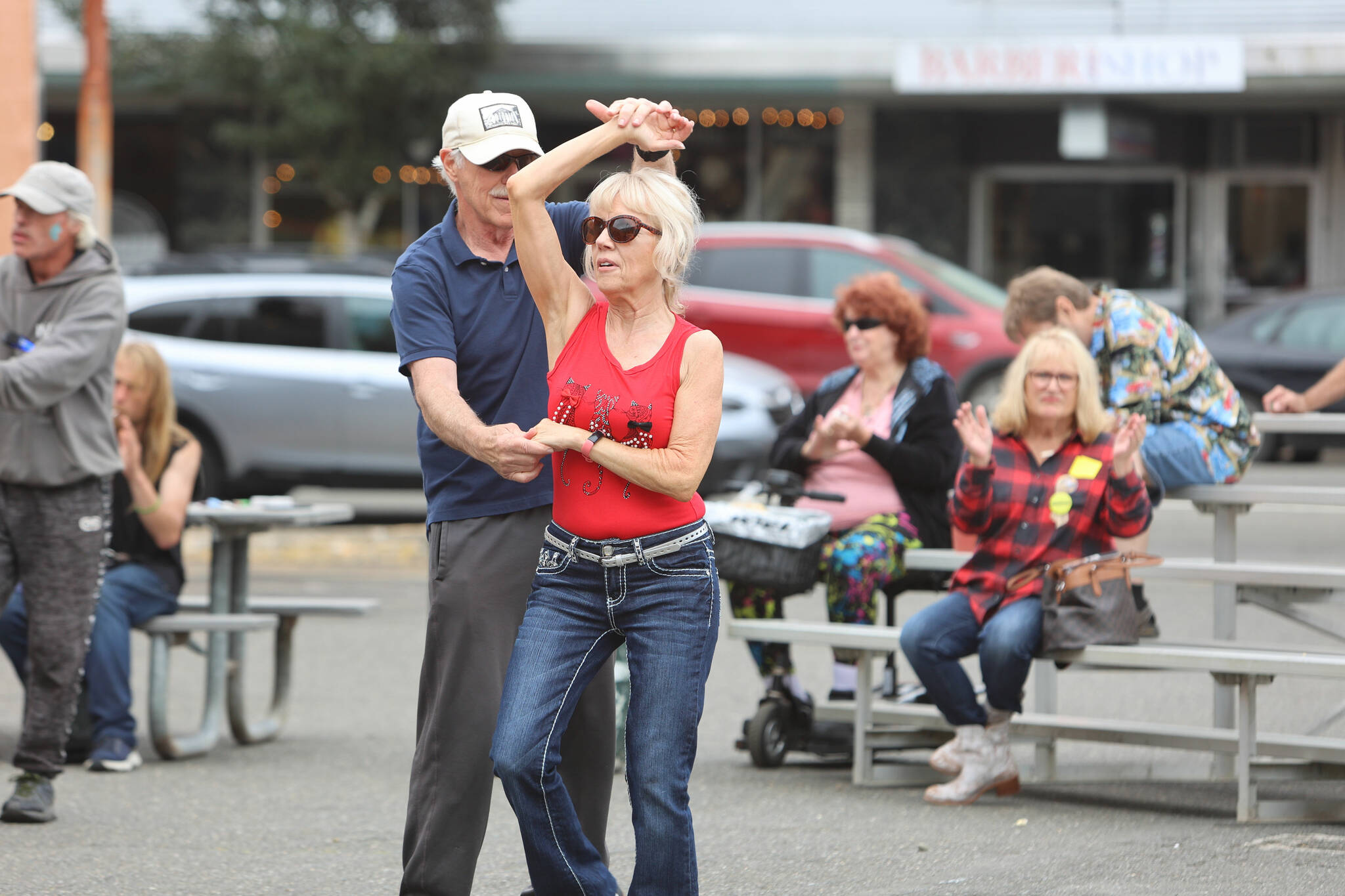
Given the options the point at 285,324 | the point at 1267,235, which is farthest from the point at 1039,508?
the point at 1267,235

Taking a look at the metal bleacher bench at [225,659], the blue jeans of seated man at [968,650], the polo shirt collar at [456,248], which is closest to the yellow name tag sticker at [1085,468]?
the blue jeans of seated man at [968,650]

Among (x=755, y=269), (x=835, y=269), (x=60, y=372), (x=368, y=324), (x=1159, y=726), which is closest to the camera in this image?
(x=60, y=372)

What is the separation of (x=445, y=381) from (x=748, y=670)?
4764mm

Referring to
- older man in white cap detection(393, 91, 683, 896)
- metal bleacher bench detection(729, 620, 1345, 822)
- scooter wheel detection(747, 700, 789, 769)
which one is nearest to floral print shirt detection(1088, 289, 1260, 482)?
metal bleacher bench detection(729, 620, 1345, 822)

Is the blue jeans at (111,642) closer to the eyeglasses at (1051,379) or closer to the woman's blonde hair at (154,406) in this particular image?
the woman's blonde hair at (154,406)

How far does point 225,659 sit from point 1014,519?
121 inches

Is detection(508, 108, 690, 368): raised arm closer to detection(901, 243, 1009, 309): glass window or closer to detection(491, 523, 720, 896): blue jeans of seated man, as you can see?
detection(491, 523, 720, 896): blue jeans of seated man

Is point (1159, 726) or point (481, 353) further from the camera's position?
point (1159, 726)

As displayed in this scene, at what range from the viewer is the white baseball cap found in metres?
4.02

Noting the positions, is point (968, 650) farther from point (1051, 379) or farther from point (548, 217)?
point (548, 217)

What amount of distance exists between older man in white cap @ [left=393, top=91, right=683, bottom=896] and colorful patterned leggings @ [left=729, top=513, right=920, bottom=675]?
2.36 meters

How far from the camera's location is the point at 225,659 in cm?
682

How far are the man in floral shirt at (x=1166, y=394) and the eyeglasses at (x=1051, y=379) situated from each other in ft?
1.73

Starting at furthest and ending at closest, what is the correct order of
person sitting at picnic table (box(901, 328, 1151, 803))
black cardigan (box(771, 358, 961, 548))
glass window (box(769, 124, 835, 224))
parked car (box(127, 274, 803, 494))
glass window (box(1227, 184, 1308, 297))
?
glass window (box(769, 124, 835, 224)), glass window (box(1227, 184, 1308, 297)), parked car (box(127, 274, 803, 494)), black cardigan (box(771, 358, 961, 548)), person sitting at picnic table (box(901, 328, 1151, 803))
